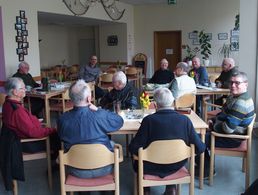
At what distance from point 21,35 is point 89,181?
16.4 feet

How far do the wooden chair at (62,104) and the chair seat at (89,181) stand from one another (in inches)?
111

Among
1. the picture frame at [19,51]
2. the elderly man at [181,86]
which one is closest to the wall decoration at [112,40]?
the picture frame at [19,51]

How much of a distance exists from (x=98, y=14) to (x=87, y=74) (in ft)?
9.59

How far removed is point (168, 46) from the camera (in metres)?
12.0

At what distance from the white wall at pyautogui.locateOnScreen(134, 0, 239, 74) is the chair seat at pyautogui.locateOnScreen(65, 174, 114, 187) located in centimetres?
934

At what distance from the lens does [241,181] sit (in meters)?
3.44

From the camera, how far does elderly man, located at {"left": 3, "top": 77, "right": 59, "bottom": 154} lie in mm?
3002

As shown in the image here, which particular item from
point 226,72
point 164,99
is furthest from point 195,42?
point 164,99

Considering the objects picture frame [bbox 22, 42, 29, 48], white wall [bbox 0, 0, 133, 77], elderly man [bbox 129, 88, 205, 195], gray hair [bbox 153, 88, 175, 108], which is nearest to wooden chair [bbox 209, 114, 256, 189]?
elderly man [bbox 129, 88, 205, 195]

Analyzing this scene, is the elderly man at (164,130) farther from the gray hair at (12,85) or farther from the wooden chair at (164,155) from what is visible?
the gray hair at (12,85)

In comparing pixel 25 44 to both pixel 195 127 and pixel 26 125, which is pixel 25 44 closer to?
pixel 26 125

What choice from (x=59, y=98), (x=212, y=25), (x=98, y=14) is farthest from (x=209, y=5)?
(x=59, y=98)

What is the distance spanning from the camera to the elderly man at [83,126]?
101 inches

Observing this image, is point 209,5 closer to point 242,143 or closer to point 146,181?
point 242,143
